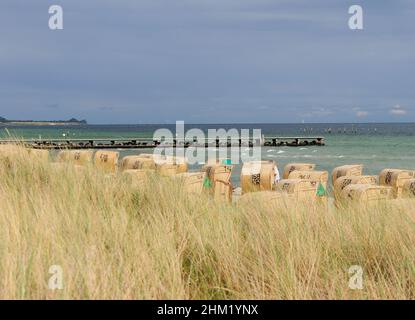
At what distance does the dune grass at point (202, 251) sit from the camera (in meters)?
3.98

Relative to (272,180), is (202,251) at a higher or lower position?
lower

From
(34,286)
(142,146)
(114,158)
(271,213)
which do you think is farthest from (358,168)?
(142,146)

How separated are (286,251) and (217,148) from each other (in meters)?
67.8

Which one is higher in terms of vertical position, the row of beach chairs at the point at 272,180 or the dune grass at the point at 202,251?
the row of beach chairs at the point at 272,180

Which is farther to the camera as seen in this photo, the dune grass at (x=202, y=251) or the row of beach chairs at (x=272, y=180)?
the row of beach chairs at (x=272, y=180)

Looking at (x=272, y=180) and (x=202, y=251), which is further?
(x=272, y=180)

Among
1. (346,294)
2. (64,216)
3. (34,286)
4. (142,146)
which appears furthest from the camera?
(142,146)

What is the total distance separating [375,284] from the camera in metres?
4.34

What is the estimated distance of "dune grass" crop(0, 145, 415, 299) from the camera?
3.98 m

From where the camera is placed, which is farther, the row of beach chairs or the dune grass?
the row of beach chairs

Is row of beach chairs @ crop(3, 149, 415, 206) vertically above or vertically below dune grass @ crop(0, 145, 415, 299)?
above

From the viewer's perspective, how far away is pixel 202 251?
482 centimetres
